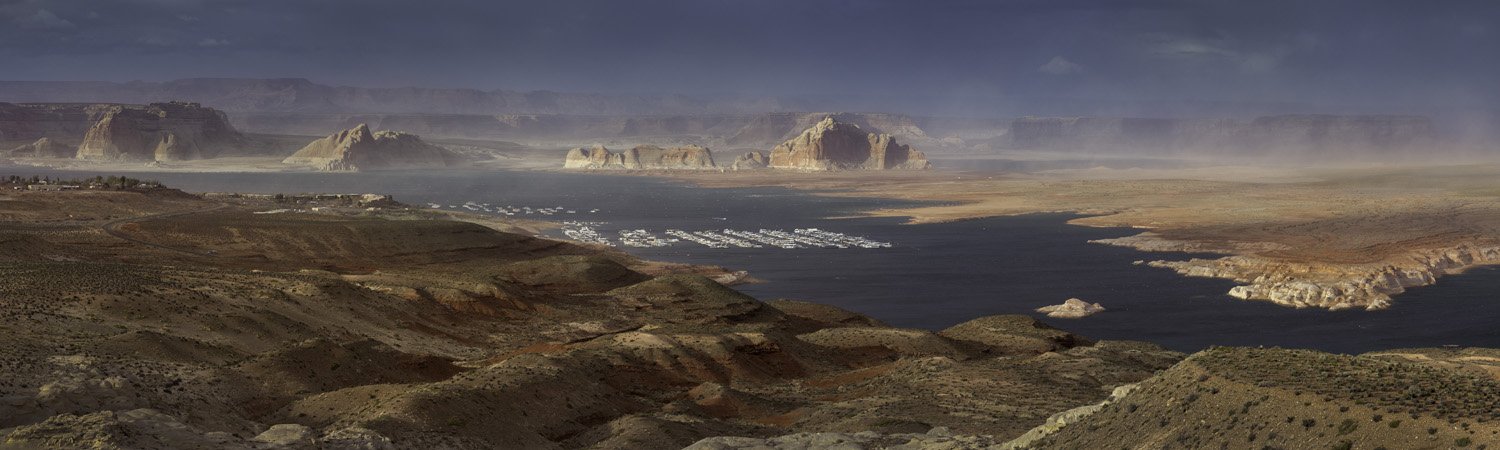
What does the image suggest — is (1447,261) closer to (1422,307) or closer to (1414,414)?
(1422,307)

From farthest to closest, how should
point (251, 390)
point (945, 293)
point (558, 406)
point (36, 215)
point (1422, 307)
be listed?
1. point (36, 215)
2. point (945, 293)
3. point (1422, 307)
4. point (558, 406)
5. point (251, 390)

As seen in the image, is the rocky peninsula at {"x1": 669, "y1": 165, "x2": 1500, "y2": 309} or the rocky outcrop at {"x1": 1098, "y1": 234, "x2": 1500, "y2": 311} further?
the rocky peninsula at {"x1": 669, "y1": 165, "x2": 1500, "y2": 309}

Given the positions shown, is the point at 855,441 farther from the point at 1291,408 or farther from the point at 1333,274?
the point at 1333,274

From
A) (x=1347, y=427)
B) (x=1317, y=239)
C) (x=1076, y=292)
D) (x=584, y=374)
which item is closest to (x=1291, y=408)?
(x=1347, y=427)

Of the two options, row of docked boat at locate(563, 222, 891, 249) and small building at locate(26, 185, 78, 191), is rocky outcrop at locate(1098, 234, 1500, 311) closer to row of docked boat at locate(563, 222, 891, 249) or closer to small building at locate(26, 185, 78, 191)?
row of docked boat at locate(563, 222, 891, 249)

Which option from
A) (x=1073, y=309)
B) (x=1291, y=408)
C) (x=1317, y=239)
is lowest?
(x=1073, y=309)

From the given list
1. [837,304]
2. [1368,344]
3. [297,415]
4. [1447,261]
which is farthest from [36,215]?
[1447,261]

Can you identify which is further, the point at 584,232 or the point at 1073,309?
the point at 584,232

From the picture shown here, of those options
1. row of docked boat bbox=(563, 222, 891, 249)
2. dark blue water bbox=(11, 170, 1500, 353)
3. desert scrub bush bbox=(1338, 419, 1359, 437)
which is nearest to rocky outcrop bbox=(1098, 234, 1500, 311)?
dark blue water bbox=(11, 170, 1500, 353)
